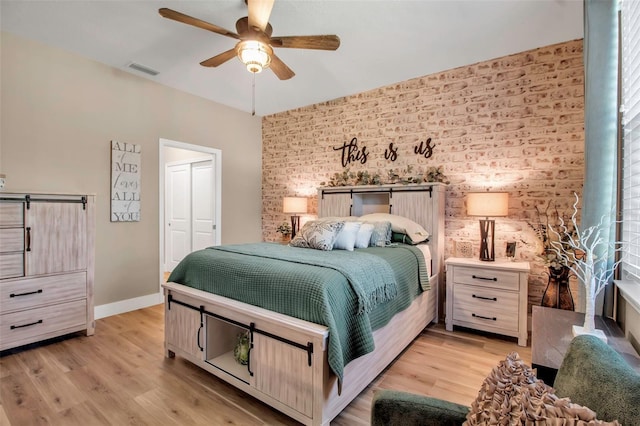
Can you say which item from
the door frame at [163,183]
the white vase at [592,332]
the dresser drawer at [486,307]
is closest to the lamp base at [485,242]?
the dresser drawer at [486,307]

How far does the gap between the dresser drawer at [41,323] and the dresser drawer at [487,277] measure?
12.1ft

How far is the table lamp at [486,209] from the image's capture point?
2881 mm

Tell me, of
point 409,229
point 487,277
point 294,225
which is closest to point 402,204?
point 409,229

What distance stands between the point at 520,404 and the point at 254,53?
2.39 metres

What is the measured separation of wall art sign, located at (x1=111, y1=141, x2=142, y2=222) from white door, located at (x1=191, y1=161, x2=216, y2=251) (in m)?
1.18

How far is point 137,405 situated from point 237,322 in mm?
792

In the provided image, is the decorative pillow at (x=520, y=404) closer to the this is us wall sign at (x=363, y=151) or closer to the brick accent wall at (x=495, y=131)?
the brick accent wall at (x=495, y=131)

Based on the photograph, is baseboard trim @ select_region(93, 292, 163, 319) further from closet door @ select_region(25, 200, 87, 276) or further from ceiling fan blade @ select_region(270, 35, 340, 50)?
ceiling fan blade @ select_region(270, 35, 340, 50)

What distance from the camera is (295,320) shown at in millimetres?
1731

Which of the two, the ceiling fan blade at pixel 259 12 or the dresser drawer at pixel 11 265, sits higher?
the ceiling fan blade at pixel 259 12

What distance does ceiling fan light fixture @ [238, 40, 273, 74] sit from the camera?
2.20 m

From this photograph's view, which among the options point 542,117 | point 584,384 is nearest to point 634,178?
point 584,384

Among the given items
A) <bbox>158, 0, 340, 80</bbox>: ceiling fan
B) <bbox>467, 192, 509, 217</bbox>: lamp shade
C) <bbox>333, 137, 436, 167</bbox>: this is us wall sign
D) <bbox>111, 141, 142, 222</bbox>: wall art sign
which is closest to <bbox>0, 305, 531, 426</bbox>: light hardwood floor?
<bbox>467, 192, 509, 217</bbox>: lamp shade

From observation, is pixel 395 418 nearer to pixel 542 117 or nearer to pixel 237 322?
pixel 237 322
